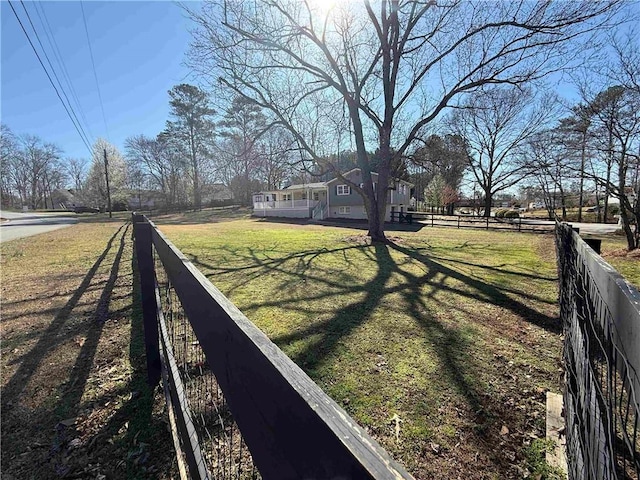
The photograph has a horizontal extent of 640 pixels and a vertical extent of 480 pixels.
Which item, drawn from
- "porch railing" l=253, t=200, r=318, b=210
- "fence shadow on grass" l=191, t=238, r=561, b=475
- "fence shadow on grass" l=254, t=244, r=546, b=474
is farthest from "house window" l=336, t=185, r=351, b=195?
"fence shadow on grass" l=254, t=244, r=546, b=474

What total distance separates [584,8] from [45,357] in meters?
14.6

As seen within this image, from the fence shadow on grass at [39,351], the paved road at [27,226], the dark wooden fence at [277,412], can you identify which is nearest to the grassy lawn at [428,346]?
the dark wooden fence at [277,412]

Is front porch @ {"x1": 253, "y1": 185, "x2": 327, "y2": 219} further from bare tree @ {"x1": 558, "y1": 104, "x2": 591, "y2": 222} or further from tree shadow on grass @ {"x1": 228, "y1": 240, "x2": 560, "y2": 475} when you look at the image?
tree shadow on grass @ {"x1": 228, "y1": 240, "x2": 560, "y2": 475}

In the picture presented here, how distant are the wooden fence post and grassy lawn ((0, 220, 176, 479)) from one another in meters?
0.32

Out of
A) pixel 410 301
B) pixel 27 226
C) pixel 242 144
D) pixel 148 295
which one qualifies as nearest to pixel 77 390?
pixel 148 295

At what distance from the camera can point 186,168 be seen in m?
43.5

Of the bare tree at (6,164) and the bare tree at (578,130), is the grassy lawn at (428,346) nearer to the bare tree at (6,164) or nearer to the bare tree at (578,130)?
the bare tree at (578,130)

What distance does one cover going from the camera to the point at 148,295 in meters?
2.93

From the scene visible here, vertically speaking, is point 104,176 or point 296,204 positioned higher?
point 104,176

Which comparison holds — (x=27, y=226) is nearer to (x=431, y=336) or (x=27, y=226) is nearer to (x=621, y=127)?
(x=431, y=336)

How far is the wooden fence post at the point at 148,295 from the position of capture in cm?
285

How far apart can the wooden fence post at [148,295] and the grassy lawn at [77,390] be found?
317mm

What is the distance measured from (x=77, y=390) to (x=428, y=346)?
143 inches

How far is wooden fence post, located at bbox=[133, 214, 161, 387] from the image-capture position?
2.85m
